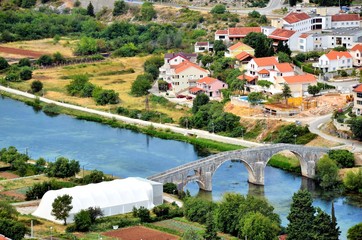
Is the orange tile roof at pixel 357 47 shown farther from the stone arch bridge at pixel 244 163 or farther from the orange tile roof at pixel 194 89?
the stone arch bridge at pixel 244 163

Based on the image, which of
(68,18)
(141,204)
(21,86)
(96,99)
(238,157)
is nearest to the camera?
(141,204)

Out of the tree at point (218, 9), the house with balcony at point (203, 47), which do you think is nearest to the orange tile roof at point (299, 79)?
the house with balcony at point (203, 47)

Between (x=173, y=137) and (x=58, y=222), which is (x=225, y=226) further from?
(x=173, y=137)

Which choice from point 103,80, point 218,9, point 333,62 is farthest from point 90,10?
point 333,62

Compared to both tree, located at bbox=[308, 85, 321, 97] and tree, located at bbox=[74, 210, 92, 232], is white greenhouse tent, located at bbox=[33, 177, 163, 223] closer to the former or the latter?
tree, located at bbox=[74, 210, 92, 232]

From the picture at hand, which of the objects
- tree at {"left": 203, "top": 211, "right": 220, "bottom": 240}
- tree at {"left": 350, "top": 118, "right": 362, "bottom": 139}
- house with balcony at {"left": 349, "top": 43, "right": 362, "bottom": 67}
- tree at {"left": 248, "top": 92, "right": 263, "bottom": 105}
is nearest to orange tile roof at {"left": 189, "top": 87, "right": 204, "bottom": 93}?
tree at {"left": 248, "top": 92, "right": 263, "bottom": 105}

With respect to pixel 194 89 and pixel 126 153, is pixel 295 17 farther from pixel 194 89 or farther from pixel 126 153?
pixel 126 153

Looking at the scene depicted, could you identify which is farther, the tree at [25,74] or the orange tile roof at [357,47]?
the tree at [25,74]

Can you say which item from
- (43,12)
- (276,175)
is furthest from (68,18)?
(276,175)
